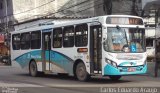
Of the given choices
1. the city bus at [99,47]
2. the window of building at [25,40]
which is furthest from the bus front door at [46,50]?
the window of building at [25,40]

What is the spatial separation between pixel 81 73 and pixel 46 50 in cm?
402

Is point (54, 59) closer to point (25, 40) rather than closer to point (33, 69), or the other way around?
point (33, 69)

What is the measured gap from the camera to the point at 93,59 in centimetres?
1922

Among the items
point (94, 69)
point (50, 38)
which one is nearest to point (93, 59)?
point (94, 69)

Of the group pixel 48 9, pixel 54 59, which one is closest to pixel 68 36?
pixel 54 59

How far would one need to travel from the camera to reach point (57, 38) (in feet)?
72.9

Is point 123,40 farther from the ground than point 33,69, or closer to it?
farther from the ground

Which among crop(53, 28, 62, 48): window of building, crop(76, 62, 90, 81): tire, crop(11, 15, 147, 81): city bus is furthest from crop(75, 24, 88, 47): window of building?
crop(53, 28, 62, 48): window of building

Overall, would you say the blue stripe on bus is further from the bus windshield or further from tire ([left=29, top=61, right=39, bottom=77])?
the bus windshield

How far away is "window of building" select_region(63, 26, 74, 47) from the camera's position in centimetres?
2074

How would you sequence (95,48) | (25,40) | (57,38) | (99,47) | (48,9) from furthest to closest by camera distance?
(48,9) < (25,40) < (57,38) < (95,48) < (99,47)

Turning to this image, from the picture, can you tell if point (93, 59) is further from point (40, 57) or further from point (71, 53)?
point (40, 57)

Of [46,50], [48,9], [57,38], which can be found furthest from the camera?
[48,9]

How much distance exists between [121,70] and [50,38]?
19.5ft
